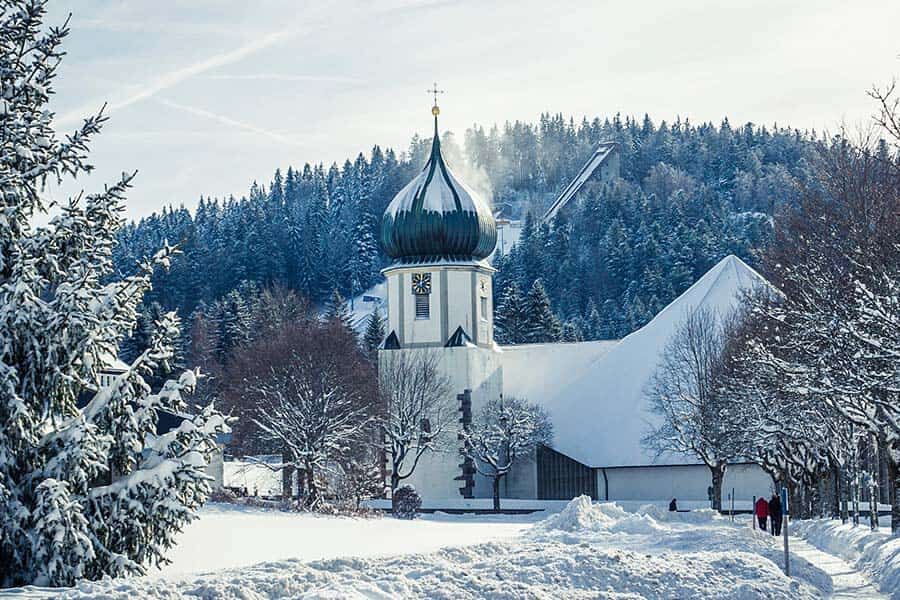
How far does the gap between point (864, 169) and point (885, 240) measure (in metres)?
5.18

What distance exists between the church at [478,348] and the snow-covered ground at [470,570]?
34.6 meters

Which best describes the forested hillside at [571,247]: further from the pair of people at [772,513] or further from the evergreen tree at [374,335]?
the pair of people at [772,513]

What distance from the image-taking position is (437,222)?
71625mm

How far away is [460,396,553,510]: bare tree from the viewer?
69.1 m

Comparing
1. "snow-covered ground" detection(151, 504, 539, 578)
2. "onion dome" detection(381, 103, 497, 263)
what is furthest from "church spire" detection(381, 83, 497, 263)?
"snow-covered ground" detection(151, 504, 539, 578)

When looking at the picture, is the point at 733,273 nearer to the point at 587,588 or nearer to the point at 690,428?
the point at 690,428

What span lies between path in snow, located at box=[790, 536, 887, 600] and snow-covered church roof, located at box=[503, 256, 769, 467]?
111 feet

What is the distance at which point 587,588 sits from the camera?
768 inches

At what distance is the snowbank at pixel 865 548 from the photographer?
2305cm

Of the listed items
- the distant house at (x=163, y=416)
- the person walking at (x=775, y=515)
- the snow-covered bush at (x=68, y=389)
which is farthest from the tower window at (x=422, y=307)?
the snow-covered bush at (x=68, y=389)

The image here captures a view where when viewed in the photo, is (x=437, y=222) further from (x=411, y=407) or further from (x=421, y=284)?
(x=411, y=407)

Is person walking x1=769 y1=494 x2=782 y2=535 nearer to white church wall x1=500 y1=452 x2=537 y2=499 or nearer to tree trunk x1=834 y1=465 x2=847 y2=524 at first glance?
tree trunk x1=834 y1=465 x2=847 y2=524

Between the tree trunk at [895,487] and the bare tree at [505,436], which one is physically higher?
the bare tree at [505,436]

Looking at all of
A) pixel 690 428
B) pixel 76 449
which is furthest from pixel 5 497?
pixel 690 428
